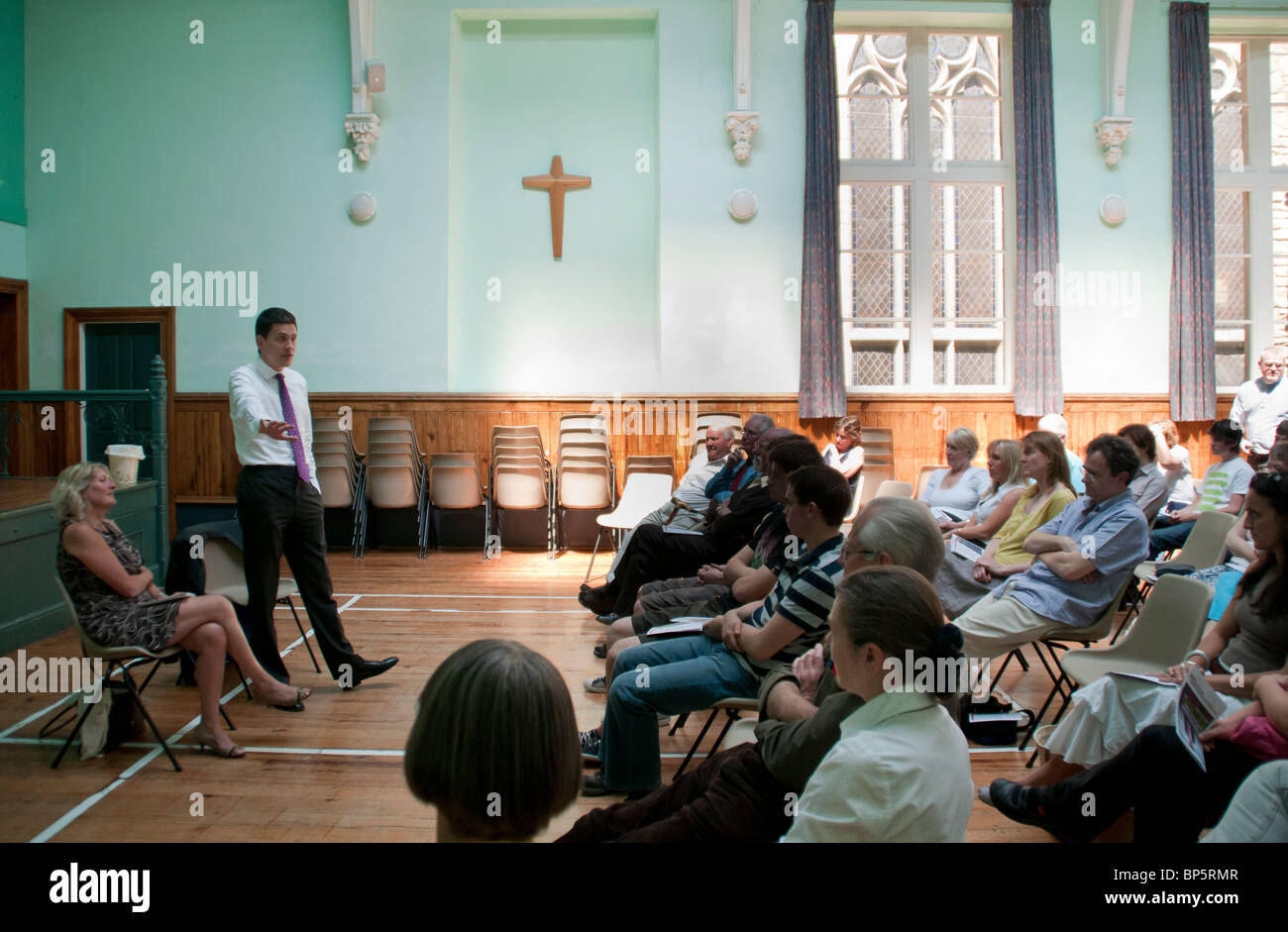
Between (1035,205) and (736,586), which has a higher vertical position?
(1035,205)

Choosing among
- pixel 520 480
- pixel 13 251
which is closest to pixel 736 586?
pixel 520 480

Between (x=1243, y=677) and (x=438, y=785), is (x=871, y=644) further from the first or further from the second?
(x=1243, y=677)

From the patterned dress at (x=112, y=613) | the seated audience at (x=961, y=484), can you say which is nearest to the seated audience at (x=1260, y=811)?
the patterned dress at (x=112, y=613)

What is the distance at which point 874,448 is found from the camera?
773cm

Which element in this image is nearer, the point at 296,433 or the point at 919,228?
the point at 296,433

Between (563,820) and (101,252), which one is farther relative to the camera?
(101,252)

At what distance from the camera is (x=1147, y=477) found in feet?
16.4

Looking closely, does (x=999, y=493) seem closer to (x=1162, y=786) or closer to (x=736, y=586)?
(x=736, y=586)

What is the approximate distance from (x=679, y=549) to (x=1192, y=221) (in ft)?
20.4

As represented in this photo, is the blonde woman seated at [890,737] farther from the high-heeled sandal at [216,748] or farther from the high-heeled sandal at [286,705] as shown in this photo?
the high-heeled sandal at [286,705]

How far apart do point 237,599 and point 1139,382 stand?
7.37 m

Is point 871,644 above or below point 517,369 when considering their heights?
below

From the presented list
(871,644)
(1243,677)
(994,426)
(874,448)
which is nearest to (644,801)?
(871,644)

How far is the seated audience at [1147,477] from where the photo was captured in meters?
4.89
